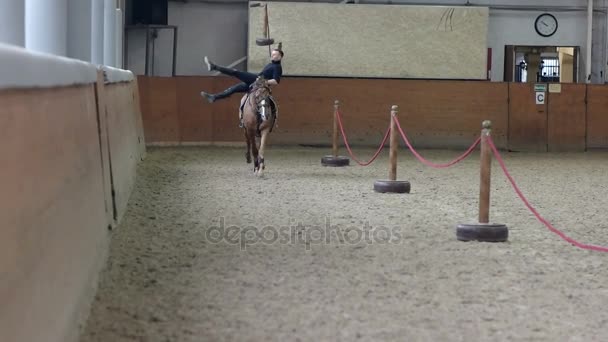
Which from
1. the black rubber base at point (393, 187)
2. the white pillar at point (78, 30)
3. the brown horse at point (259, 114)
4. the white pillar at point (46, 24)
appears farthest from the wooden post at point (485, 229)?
the brown horse at point (259, 114)

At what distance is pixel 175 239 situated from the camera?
22.4ft

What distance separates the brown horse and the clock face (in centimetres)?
1456

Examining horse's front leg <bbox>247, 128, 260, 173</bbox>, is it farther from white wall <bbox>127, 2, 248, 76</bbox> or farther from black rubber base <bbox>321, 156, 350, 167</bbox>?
white wall <bbox>127, 2, 248, 76</bbox>

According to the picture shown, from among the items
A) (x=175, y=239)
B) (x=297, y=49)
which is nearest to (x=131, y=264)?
(x=175, y=239)

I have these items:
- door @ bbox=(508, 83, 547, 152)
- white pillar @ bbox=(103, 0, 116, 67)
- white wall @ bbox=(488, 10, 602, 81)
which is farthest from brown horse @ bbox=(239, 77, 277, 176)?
white wall @ bbox=(488, 10, 602, 81)

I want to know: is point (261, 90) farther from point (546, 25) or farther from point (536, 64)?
point (536, 64)

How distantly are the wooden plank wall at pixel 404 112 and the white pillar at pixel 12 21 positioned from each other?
14768mm

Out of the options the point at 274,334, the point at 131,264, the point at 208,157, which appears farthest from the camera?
the point at 208,157

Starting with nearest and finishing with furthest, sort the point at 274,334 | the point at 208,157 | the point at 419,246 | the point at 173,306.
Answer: the point at 274,334, the point at 173,306, the point at 419,246, the point at 208,157

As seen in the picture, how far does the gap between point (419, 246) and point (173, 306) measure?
8.49 ft

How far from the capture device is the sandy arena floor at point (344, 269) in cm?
434

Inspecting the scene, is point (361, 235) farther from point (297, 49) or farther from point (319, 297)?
point (297, 49)

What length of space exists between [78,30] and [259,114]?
428cm

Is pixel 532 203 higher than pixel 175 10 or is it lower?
lower
